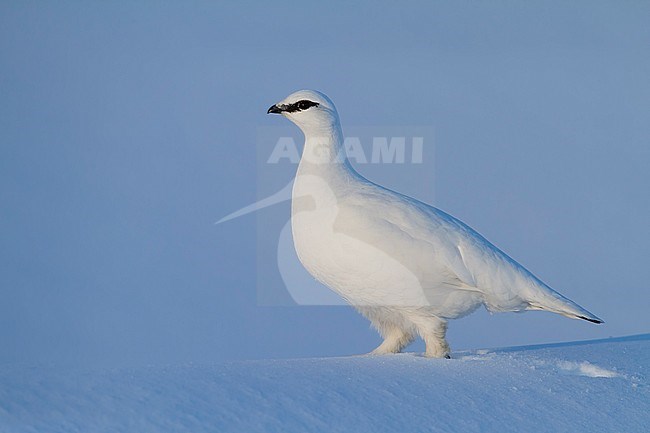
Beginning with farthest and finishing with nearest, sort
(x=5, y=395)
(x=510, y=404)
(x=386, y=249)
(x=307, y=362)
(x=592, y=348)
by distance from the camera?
(x=592, y=348), (x=386, y=249), (x=307, y=362), (x=510, y=404), (x=5, y=395)

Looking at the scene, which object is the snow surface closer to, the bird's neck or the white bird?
the white bird

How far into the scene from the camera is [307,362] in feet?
12.3

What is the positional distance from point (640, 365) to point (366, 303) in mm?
1145

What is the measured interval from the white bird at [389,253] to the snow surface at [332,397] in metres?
0.26

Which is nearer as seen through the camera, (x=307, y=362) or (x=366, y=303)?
(x=307, y=362)

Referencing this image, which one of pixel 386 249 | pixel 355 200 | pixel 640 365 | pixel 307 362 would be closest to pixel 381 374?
pixel 307 362

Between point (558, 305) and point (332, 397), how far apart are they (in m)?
1.31

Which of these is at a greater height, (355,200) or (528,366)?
(355,200)

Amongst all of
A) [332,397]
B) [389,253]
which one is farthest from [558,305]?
[332,397]

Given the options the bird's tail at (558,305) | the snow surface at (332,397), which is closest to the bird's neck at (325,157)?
the snow surface at (332,397)

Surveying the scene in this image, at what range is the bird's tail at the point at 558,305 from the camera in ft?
13.7

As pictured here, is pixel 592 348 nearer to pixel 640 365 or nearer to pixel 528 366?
pixel 640 365

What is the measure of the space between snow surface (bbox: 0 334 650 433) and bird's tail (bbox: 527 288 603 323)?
24 cm

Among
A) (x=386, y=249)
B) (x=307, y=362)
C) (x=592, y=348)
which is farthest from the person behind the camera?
(x=592, y=348)
